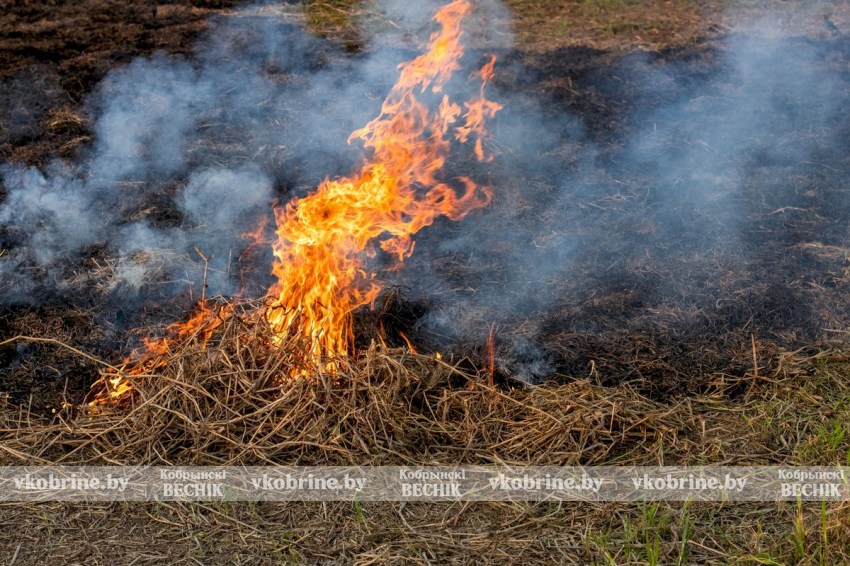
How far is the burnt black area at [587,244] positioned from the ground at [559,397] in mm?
→ 18

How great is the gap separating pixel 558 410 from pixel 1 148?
15.0 feet

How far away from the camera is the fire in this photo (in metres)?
4.36

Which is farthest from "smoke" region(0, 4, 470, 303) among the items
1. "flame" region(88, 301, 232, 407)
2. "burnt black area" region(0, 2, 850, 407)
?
"flame" region(88, 301, 232, 407)

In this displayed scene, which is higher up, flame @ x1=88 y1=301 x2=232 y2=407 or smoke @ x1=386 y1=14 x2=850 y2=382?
flame @ x1=88 y1=301 x2=232 y2=407

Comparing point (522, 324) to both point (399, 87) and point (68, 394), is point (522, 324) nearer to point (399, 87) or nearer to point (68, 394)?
point (68, 394)

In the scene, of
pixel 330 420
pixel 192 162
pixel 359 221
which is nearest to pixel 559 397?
pixel 330 420

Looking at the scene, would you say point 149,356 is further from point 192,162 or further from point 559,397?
point 192,162

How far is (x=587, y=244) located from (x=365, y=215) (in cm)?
145

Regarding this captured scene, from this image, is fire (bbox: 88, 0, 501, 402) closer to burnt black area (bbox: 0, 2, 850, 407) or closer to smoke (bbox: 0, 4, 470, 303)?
burnt black area (bbox: 0, 2, 850, 407)

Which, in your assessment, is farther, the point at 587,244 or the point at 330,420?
the point at 587,244

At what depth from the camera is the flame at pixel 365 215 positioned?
4.40 meters

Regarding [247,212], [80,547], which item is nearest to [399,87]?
[247,212]

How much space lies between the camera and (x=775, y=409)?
4.06m

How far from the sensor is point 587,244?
5.55 metres
